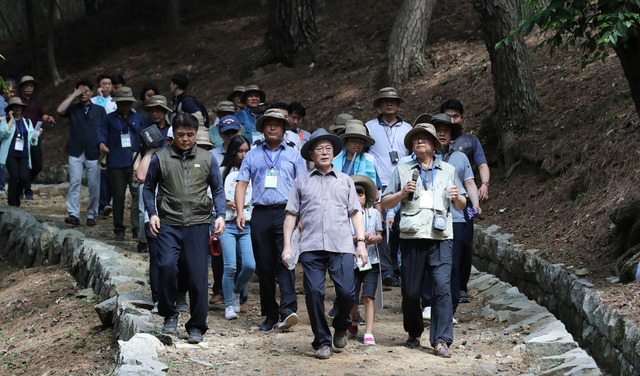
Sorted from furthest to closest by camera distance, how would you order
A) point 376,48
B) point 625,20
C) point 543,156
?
point 376,48, point 543,156, point 625,20

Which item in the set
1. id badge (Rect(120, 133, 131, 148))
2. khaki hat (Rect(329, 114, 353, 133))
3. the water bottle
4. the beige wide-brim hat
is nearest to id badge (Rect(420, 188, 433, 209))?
the water bottle

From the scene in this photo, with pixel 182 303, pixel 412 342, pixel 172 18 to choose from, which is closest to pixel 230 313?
pixel 182 303

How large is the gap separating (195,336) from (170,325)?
260mm

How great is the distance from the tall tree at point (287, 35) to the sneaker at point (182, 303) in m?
12.9

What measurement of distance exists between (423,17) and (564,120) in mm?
5565

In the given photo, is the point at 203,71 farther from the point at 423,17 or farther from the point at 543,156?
the point at 543,156

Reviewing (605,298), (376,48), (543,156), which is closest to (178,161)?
Result: (605,298)

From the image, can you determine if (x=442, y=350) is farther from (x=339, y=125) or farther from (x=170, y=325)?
(x=339, y=125)

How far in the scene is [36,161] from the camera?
51.6ft

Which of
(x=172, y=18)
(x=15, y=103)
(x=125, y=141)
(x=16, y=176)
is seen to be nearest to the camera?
(x=125, y=141)

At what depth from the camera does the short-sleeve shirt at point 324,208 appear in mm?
7332

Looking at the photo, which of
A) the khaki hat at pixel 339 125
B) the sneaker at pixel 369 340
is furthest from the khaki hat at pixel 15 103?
the sneaker at pixel 369 340

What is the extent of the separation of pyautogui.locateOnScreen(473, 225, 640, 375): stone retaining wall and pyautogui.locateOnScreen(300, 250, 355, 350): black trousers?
2.10m

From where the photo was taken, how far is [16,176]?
1518cm
